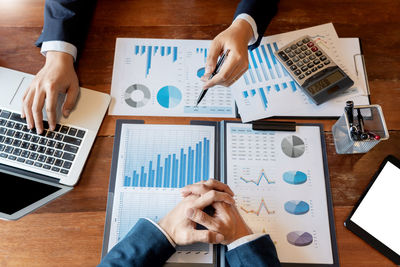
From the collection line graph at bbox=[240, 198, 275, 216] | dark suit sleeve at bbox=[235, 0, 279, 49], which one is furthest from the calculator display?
line graph at bbox=[240, 198, 275, 216]

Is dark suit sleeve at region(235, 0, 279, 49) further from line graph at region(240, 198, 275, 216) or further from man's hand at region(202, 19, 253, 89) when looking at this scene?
line graph at region(240, 198, 275, 216)

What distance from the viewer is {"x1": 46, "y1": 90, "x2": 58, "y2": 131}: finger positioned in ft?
2.65

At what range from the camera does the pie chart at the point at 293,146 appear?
0.84 meters

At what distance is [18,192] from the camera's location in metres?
0.74

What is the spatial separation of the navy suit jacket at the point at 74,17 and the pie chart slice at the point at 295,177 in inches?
15.6

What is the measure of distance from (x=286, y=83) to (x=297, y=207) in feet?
1.16

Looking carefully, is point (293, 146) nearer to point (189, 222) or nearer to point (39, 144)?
point (189, 222)

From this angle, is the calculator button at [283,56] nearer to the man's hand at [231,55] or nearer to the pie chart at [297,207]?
the man's hand at [231,55]

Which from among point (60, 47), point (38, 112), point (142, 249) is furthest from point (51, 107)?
point (142, 249)

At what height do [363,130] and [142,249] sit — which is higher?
[363,130]

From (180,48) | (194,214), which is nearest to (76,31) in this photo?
(180,48)

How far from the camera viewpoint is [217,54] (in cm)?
83

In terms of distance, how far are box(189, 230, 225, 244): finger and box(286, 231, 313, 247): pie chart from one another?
0.59 feet

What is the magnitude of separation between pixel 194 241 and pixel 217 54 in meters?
0.48
